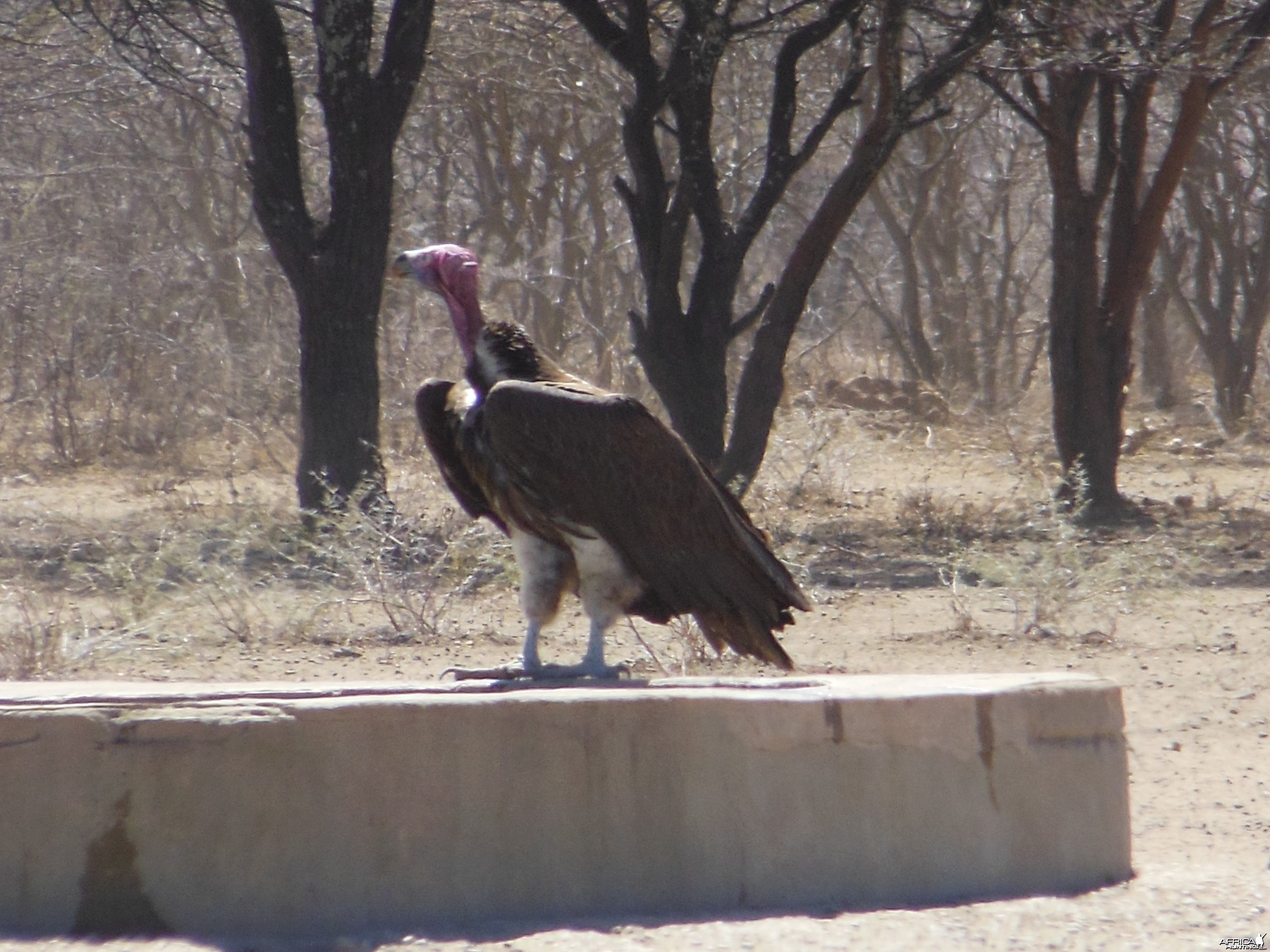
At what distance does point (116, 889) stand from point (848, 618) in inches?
184

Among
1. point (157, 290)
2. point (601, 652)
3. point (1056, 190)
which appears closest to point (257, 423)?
point (157, 290)

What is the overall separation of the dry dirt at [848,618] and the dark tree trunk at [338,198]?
0.57 metres

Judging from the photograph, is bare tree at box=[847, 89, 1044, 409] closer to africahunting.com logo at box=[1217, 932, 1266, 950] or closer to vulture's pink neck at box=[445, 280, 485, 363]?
vulture's pink neck at box=[445, 280, 485, 363]

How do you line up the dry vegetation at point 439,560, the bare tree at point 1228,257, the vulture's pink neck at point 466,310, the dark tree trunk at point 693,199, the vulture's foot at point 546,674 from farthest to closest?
the bare tree at point 1228,257 → the dark tree trunk at point 693,199 → the dry vegetation at point 439,560 → the vulture's pink neck at point 466,310 → the vulture's foot at point 546,674

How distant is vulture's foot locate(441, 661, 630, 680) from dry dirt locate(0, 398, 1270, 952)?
2.56ft

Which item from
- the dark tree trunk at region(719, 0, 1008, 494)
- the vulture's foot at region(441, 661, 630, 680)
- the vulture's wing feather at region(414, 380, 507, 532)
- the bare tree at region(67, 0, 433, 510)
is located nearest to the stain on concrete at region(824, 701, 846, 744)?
the vulture's foot at region(441, 661, 630, 680)

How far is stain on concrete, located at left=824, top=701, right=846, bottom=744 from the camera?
12.2 feet

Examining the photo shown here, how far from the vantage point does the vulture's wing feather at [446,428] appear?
430cm

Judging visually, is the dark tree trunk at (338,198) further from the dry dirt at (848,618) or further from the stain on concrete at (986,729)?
the stain on concrete at (986,729)

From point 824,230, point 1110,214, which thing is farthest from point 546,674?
point 1110,214

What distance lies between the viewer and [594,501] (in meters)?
3.97

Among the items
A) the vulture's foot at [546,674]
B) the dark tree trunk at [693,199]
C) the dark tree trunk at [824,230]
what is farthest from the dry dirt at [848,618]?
the dark tree trunk at [693,199]

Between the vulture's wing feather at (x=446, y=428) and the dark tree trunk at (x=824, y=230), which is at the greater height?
the dark tree trunk at (x=824, y=230)

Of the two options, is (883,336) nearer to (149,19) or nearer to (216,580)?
(149,19)
